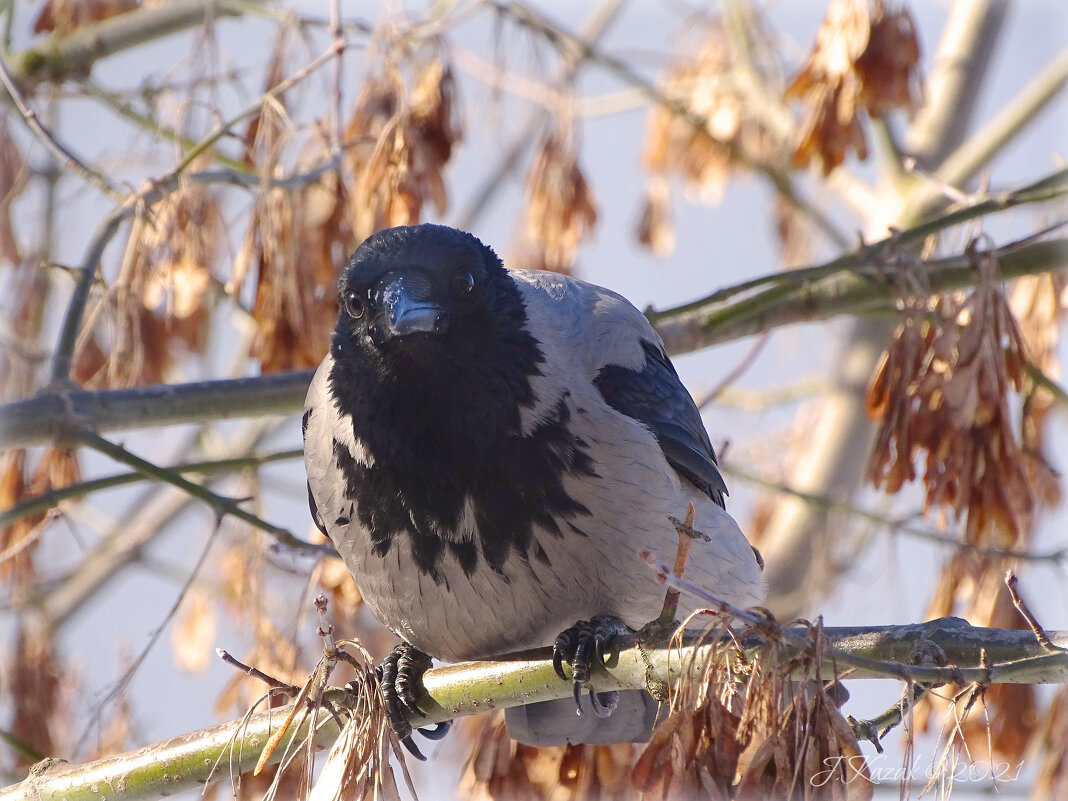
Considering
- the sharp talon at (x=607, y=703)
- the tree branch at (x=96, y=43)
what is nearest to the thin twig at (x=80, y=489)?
the sharp talon at (x=607, y=703)

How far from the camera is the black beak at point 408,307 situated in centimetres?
352

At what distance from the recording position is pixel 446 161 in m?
5.23

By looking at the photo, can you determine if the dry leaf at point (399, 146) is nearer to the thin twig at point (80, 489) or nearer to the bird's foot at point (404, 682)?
the thin twig at point (80, 489)

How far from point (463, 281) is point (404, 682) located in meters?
1.24

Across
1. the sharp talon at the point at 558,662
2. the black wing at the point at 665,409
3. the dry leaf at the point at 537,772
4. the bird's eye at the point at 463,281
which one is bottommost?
the dry leaf at the point at 537,772

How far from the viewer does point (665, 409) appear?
4215 millimetres

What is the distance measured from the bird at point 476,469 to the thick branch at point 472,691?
0.87ft

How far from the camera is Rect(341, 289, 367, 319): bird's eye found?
12.3ft

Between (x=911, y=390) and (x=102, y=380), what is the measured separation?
3.45m

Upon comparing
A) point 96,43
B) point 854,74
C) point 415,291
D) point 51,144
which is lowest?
point 415,291

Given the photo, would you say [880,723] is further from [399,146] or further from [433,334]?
[399,146]

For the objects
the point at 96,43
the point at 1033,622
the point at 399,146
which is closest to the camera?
the point at 1033,622

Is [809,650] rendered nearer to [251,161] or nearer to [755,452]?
[251,161]

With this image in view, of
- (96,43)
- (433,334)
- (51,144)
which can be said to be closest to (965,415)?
(433,334)
